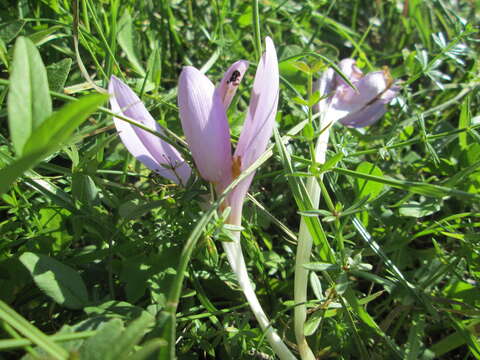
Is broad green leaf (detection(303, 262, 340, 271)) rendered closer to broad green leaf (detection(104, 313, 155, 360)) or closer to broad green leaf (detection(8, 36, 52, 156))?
broad green leaf (detection(104, 313, 155, 360))

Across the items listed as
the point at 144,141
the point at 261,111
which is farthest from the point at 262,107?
the point at 144,141

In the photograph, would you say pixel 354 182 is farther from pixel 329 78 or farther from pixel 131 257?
pixel 131 257

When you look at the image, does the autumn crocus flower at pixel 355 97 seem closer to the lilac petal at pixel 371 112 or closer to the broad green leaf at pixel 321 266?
the lilac petal at pixel 371 112

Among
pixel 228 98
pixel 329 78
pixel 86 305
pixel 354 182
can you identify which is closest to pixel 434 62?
pixel 329 78

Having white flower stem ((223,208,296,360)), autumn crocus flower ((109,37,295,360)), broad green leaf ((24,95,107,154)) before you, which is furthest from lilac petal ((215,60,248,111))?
broad green leaf ((24,95,107,154))

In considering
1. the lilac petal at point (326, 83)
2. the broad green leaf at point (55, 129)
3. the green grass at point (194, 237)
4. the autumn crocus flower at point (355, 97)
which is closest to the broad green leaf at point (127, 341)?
the green grass at point (194, 237)

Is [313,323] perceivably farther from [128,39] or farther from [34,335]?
[128,39]

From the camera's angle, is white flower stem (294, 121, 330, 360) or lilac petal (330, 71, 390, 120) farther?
lilac petal (330, 71, 390, 120)
